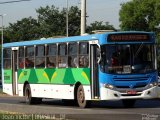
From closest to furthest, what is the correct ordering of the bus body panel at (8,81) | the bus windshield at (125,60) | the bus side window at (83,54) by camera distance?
the bus windshield at (125,60)
the bus side window at (83,54)
the bus body panel at (8,81)

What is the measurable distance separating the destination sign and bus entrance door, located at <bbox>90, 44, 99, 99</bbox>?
75cm

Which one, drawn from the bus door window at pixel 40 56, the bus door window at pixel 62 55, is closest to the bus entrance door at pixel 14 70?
the bus door window at pixel 40 56

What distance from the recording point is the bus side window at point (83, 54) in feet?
75.5

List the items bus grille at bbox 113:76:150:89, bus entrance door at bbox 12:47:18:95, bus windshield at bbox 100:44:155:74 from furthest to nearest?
bus entrance door at bbox 12:47:18:95 → bus windshield at bbox 100:44:155:74 → bus grille at bbox 113:76:150:89

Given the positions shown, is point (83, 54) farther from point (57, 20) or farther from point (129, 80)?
point (57, 20)

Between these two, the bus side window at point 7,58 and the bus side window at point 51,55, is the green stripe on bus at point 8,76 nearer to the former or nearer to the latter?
the bus side window at point 7,58

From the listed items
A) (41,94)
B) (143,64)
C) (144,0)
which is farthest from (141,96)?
(144,0)

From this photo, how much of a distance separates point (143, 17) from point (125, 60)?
175 feet

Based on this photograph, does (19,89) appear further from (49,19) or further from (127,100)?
(49,19)

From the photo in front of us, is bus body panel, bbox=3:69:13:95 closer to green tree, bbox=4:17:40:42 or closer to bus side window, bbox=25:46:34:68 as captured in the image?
bus side window, bbox=25:46:34:68

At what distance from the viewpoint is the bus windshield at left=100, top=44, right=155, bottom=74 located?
72.6ft

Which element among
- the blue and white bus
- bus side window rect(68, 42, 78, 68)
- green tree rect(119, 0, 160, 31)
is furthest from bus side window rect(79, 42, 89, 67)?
green tree rect(119, 0, 160, 31)

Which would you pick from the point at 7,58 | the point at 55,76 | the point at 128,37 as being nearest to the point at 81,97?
the point at 55,76

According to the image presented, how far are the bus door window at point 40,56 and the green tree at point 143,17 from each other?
46.5m
